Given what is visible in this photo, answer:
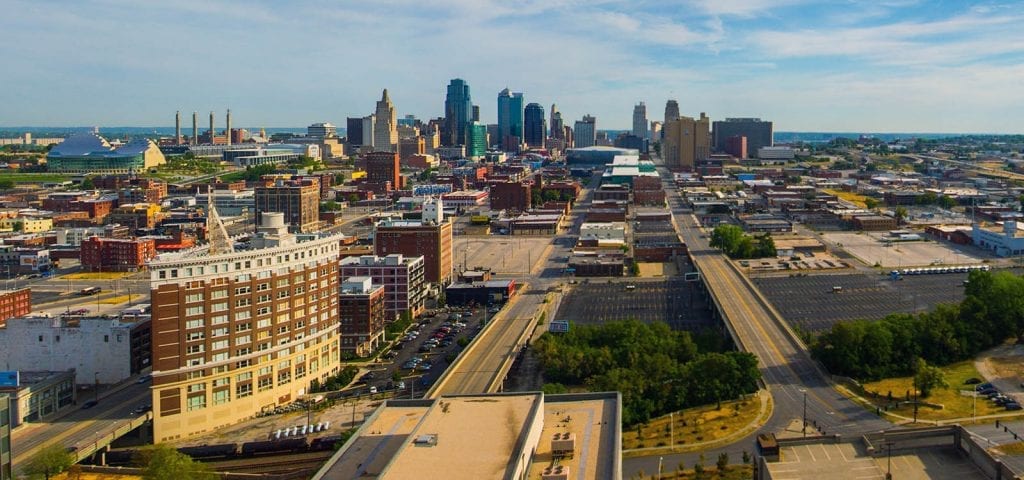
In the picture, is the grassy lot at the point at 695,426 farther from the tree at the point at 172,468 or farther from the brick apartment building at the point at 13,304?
the brick apartment building at the point at 13,304

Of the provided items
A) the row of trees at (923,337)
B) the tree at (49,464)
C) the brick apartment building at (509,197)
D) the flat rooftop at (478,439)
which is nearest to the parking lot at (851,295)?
the row of trees at (923,337)

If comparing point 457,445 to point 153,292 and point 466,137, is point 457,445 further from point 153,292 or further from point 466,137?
point 466,137

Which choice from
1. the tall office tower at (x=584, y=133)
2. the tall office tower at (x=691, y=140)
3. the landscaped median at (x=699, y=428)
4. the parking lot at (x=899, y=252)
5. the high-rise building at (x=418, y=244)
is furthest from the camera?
the tall office tower at (x=584, y=133)

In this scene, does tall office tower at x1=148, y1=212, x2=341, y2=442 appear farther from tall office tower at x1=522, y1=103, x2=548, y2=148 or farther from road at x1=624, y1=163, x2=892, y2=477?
tall office tower at x1=522, y1=103, x2=548, y2=148

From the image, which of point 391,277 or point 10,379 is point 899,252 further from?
point 10,379

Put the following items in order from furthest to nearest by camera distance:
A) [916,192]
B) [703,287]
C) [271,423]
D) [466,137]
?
[466,137] → [916,192] → [703,287] → [271,423]

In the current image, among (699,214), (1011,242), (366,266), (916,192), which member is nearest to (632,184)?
(699,214)
